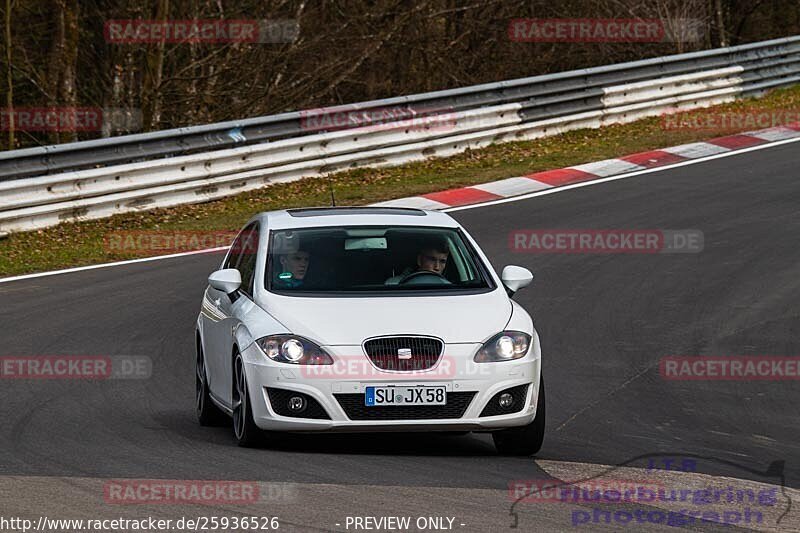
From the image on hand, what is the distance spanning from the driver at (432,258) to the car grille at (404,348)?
92 centimetres

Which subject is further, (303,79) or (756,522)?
(303,79)

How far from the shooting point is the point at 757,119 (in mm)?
23453

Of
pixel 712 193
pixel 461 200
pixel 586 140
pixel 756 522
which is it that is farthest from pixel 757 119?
pixel 756 522

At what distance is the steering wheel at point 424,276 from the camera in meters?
8.73

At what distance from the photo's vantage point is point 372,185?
19.8 m

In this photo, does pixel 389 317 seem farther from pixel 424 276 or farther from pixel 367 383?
pixel 424 276

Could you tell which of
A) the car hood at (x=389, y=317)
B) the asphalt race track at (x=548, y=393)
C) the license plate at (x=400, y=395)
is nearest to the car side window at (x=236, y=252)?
the asphalt race track at (x=548, y=393)

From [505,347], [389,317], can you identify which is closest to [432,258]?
[389,317]

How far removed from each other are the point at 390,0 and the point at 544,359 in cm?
1766

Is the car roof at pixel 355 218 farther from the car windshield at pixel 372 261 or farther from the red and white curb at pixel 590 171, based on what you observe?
the red and white curb at pixel 590 171

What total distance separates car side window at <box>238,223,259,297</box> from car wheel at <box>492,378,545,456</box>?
1833mm

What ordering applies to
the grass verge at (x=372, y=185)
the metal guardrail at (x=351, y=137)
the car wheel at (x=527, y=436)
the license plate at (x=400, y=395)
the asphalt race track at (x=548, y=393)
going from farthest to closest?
the metal guardrail at (x=351, y=137) → the grass verge at (x=372, y=185) → the car wheel at (x=527, y=436) → the license plate at (x=400, y=395) → the asphalt race track at (x=548, y=393)

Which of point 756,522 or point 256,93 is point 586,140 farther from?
point 756,522

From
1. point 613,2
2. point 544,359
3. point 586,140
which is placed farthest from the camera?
point 613,2
